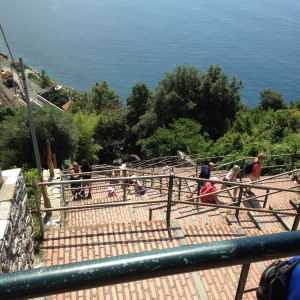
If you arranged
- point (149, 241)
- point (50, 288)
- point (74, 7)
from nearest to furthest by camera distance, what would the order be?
point (50, 288), point (149, 241), point (74, 7)

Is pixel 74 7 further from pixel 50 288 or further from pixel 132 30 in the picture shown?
pixel 50 288

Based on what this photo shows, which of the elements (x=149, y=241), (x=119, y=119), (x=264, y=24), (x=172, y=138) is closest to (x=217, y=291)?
(x=149, y=241)

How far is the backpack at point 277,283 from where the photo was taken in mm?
1322

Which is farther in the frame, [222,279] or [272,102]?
[272,102]

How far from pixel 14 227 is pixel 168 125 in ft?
85.4

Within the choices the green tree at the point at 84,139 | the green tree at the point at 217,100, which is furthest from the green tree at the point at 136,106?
the green tree at the point at 84,139

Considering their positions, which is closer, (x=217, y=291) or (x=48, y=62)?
(x=217, y=291)

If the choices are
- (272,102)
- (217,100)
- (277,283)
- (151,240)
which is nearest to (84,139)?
(217,100)

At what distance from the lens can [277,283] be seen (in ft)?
4.41

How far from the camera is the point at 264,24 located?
423 feet

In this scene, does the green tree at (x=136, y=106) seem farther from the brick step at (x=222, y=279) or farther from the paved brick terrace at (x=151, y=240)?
the brick step at (x=222, y=279)

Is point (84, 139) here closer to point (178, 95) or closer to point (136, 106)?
point (178, 95)

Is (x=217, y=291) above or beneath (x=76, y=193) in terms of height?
above

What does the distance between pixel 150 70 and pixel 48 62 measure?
2864 centimetres
